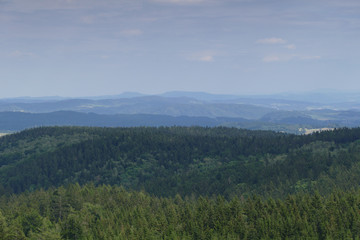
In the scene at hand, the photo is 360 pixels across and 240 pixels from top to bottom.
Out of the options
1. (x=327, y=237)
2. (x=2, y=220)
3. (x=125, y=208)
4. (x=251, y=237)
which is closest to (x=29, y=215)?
(x=2, y=220)

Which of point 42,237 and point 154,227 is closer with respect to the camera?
point 42,237

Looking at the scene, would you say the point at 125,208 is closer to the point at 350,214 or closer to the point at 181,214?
the point at 181,214

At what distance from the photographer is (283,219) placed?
13975cm

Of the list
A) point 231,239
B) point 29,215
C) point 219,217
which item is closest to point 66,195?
point 29,215

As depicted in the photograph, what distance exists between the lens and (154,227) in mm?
141000

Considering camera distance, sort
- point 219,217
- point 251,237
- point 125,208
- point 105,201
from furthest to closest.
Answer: point 105,201
point 125,208
point 219,217
point 251,237

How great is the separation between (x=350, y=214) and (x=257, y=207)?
28459 mm

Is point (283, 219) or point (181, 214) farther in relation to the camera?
point (181, 214)

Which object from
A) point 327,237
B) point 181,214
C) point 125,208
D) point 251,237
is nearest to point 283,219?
point 251,237

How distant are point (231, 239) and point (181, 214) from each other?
3155 cm

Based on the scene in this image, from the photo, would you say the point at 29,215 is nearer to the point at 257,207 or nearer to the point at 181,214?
the point at 181,214

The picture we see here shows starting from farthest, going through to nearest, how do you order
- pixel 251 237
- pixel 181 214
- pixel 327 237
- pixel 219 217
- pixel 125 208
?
pixel 125 208 < pixel 181 214 < pixel 219 217 < pixel 251 237 < pixel 327 237

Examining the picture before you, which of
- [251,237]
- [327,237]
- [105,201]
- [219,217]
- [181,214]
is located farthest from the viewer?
[105,201]

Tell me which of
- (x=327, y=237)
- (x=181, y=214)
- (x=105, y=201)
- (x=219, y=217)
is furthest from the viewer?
(x=105, y=201)
